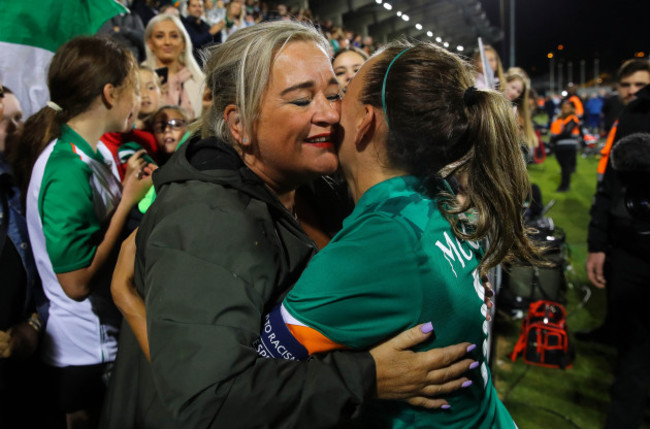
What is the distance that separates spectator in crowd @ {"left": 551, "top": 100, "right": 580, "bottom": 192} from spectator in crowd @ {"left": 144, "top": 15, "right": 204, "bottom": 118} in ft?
31.1

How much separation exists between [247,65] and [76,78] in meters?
1.10

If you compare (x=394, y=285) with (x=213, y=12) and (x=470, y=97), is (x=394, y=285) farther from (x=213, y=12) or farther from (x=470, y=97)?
(x=213, y=12)

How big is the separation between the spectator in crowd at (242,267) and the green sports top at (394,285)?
0.06 meters

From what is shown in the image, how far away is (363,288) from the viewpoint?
1010mm

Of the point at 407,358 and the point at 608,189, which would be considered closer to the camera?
the point at 407,358

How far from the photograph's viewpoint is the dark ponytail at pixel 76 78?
6.79 feet

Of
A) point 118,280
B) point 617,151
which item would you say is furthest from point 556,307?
point 118,280

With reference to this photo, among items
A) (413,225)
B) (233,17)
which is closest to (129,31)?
(233,17)

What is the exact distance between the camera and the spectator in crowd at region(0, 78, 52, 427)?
6.69 ft

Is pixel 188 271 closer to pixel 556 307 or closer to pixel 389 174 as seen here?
pixel 389 174

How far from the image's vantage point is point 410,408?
3.98ft

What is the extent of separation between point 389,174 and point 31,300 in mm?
1796

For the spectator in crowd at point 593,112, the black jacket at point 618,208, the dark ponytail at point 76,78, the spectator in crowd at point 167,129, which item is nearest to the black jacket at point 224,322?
the dark ponytail at point 76,78

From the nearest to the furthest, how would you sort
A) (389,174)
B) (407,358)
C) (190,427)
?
(190,427), (407,358), (389,174)
